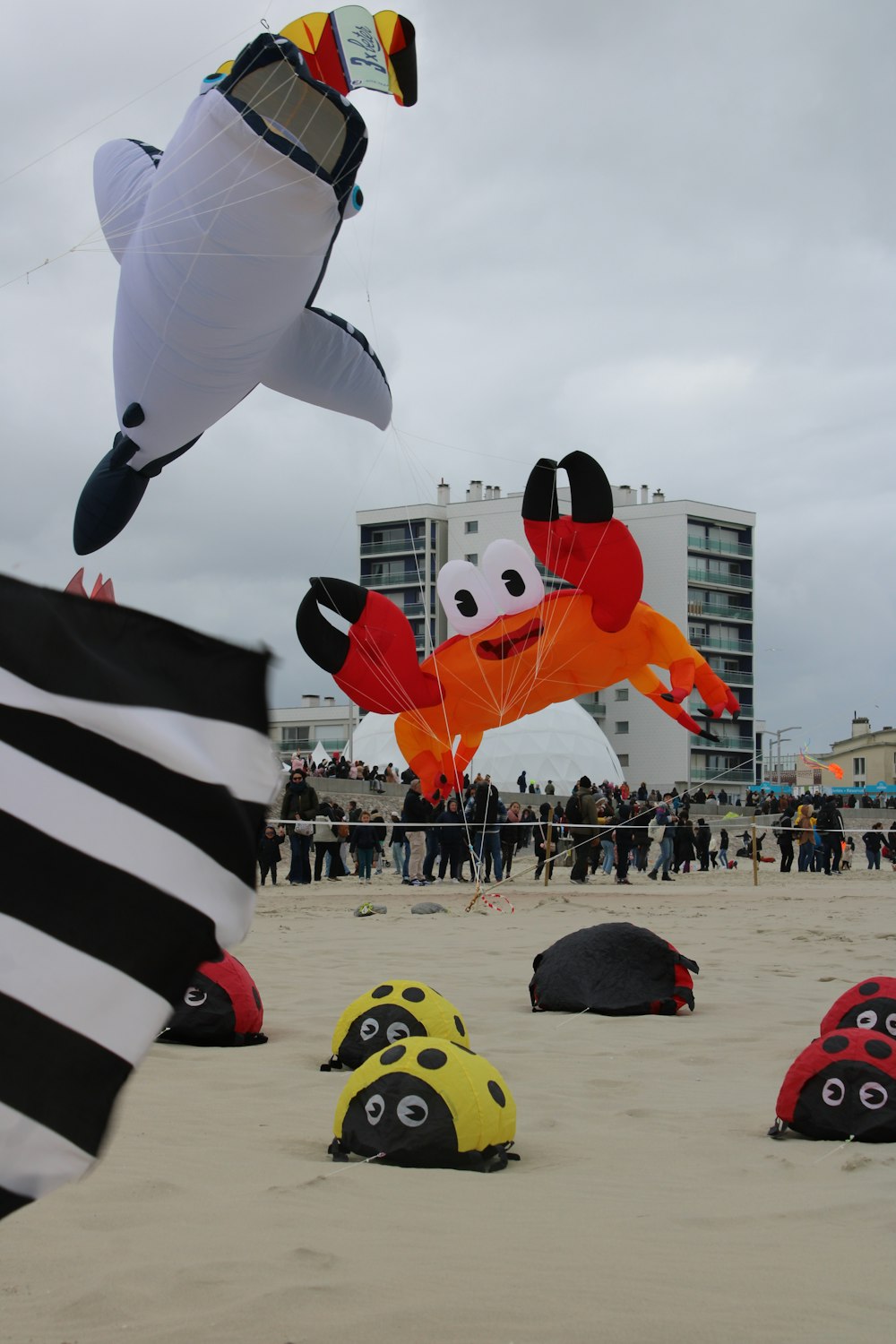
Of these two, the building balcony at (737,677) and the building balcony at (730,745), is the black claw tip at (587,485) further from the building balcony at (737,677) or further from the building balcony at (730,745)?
the building balcony at (737,677)

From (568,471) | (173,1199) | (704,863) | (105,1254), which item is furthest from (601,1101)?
(704,863)

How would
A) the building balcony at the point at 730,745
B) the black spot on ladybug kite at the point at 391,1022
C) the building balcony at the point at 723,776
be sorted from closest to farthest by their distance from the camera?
the black spot on ladybug kite at the point at 391,1022 < the building balcony at the point at 723,776 < the building balcony at the point at 730,745

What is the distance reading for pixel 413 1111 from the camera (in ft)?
14.1

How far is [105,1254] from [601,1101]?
2658mm

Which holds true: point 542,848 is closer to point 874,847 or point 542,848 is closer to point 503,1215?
point 874,847

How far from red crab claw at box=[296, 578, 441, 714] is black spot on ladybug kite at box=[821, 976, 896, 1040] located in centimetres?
1187

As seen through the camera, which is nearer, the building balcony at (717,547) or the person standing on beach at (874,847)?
the person standing on beach at (874,847)

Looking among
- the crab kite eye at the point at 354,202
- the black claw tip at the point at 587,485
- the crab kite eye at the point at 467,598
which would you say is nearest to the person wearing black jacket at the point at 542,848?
the crab kite eye at the point at 467,598

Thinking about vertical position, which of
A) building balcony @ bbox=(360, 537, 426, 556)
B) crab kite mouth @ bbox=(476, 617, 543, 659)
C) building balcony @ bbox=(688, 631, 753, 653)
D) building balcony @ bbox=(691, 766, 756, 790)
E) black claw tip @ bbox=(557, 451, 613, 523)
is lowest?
building balcony @ bbox=(691, 766, 756, 790)

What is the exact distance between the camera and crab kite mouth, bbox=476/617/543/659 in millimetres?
16719

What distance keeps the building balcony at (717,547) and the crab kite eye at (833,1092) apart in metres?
72.8

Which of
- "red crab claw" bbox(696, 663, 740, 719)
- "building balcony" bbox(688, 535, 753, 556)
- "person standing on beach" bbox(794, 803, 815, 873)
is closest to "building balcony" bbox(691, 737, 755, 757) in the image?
"building balcony" bbox(688, 535, 753, 556)

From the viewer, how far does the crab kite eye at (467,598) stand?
1672 centimetres

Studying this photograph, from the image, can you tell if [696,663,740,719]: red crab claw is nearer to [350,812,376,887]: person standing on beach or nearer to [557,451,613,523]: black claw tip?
[557,451,613,523]: black claw tip
